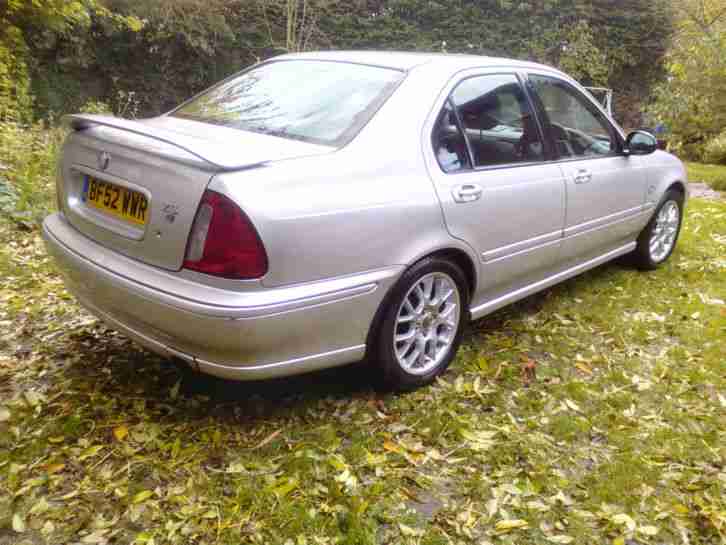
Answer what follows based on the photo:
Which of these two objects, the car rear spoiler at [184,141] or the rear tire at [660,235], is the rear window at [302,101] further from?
the rear tire at [660,235]

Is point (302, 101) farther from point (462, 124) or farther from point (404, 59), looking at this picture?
point (462, 124)

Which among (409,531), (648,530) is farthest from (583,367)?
(409,531)

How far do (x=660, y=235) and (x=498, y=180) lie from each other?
8.25 ft

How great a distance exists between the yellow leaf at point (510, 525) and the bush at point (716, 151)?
38.7ft

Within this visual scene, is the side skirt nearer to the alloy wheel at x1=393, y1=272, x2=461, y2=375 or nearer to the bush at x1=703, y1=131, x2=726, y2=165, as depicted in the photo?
the alloy wheel at x1=393, y1=272, x2=461, y2=375

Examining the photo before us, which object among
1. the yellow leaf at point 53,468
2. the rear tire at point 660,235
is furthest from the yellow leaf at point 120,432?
the rear tire at point 660,235

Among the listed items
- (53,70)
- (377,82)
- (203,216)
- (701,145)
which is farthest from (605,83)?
(203,216)

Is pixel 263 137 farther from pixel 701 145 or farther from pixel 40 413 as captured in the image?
pixel 701 145

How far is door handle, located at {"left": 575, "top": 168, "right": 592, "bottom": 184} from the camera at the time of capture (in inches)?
149

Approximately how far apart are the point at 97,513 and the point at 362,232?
4.59 feet

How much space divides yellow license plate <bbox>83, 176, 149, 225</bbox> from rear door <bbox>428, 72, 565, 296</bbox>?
4.14 ft

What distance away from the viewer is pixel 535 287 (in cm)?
376

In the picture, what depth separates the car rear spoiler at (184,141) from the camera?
7.47ft


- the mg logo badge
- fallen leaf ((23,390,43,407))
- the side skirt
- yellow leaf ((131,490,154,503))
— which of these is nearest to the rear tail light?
the mg logo badge
